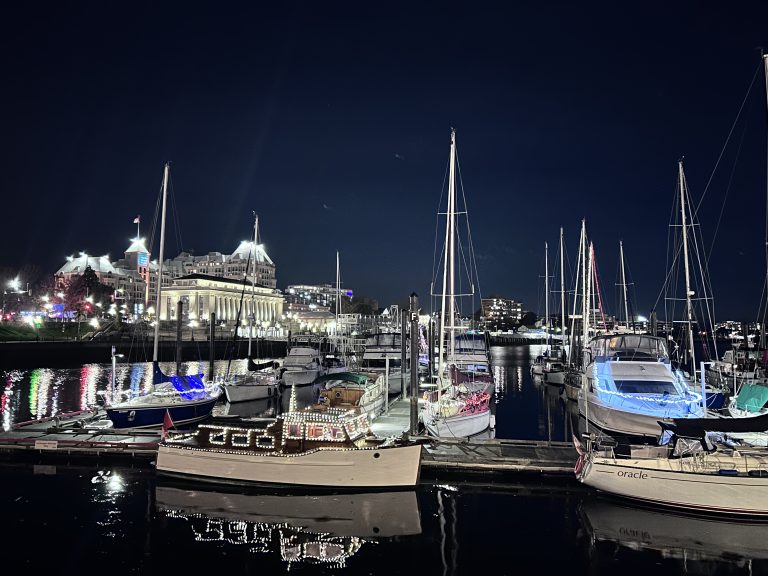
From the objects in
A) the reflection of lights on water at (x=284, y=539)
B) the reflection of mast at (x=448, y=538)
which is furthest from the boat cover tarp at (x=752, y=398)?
the reflection of lights on water at (x=284, y=539)

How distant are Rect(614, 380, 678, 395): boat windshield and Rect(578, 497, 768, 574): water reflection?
9773 mm

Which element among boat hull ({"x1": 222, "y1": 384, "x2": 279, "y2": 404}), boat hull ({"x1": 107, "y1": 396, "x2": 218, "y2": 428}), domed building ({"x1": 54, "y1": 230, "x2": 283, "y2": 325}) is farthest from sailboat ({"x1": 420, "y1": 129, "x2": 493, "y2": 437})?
domed building ({"x1": 54, "y1": 230, "x2": 283, "y2": 325})

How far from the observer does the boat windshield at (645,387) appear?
82.4ft

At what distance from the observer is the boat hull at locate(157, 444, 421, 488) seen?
57.2ft

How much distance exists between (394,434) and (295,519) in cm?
820

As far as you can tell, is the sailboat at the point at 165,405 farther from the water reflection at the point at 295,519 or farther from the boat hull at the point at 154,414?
the water reflection at the point at 295,519

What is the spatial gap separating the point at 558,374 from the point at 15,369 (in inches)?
2345

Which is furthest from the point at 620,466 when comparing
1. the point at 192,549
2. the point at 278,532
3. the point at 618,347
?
the point at 618,347

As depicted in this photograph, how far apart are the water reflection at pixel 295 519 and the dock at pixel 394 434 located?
2805mm

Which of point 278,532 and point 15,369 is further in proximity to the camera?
point 15,369

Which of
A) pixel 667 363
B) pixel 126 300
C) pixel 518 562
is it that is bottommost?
pixel 518 562

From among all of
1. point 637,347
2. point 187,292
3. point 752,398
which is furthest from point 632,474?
point 187,292

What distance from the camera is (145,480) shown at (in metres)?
19.2

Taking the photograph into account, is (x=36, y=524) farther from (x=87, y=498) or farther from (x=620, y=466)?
(x=620, y=466)
